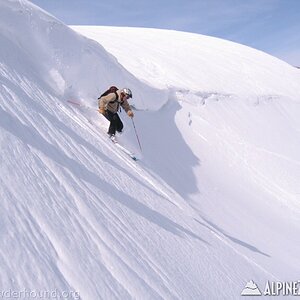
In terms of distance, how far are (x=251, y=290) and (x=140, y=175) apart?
9.44 ft

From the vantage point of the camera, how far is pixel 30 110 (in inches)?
225

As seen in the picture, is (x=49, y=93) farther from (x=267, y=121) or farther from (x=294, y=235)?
(x=267, y=121)

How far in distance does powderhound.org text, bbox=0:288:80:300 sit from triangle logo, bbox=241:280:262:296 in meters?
3.68

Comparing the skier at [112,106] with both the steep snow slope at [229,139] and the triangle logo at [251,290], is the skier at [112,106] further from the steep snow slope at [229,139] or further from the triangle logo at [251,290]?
the triangle logo at [251,290]

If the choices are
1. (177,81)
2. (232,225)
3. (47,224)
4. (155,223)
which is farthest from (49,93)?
(177,81)

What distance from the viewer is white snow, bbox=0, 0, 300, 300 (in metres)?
→ 3.76

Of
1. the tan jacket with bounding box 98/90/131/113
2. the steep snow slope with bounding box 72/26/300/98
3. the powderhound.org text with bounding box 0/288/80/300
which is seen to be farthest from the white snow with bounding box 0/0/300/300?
the tan jacket with bounding box 98/90/131/113

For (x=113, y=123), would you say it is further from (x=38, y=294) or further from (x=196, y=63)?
(x=196, y=63)

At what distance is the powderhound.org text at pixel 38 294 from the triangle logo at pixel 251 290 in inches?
145

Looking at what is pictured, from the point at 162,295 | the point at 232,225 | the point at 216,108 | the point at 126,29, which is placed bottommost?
the point at 162,295

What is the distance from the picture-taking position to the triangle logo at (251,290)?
6.16m

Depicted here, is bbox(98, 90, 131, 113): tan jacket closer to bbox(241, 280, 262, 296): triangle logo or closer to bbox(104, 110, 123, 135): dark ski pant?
bbox(104, 110, 123, 135): dark ski pant

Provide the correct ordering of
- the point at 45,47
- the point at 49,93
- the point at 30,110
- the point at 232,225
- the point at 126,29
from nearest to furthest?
the point at 30,110
the point at 49,93
the point at 45,47
the point at 232,225
the point at 126,29

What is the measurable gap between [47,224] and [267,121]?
13.3 m
